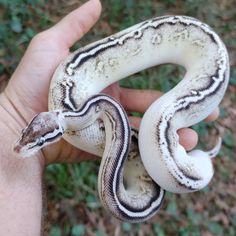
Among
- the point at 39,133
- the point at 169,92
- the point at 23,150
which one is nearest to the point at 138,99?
the point at 169,92

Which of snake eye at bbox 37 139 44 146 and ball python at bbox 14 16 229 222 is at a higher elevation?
snake eye at bbox 37 139 44 146

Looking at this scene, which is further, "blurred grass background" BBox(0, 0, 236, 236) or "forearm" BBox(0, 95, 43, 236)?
"blurred grass background" BBox(0, 0, 236, 236)

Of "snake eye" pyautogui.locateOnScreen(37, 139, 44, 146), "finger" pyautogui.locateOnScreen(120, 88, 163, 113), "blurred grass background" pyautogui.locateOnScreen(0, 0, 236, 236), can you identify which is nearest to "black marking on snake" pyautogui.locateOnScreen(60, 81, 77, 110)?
"snake eye" pyautogui.locateOnScreen(37, 139, 44, 146)

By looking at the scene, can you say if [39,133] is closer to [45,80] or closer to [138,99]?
[45,80]

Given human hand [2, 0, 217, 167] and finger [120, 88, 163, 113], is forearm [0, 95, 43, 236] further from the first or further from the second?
finger [120, 88, 163, 113]

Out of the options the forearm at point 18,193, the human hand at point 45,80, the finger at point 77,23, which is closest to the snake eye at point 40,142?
the forearm at point 18,193

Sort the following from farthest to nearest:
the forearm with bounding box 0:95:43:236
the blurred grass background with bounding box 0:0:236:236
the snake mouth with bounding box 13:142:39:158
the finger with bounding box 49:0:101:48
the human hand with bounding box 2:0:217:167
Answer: the blurred grass background with bounding box 0:0:236:236
the finger with bounding box 49:0:101:48
the human hand with bounding box 2:0:217:167
the forearm with bounding box 0:95:43:236
the snake mouth with bounding box 13:142:39:158
